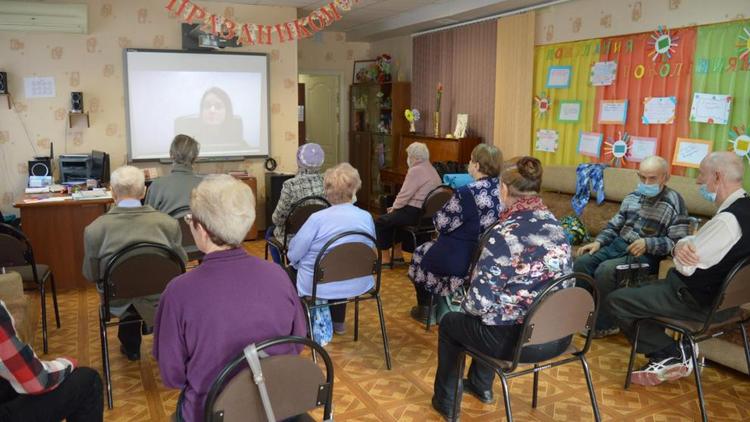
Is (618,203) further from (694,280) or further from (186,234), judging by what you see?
(186,234)

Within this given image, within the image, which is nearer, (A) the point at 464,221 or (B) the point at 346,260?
(B) the point at 346,260

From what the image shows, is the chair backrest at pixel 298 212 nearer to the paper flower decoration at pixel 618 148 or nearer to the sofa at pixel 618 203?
the sofa at pixel 618 203

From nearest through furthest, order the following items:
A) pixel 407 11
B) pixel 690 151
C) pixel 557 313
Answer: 1. pixel 557 313
2. pixel 690 151
3. pixel 407 11

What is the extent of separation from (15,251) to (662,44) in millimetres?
4700

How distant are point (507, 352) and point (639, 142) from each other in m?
3.10

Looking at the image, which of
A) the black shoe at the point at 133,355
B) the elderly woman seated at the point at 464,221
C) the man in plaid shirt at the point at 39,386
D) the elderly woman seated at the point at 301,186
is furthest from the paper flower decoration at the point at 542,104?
the man in plaid shirt at the point at 39,386

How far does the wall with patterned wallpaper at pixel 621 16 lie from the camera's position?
13.5 ft

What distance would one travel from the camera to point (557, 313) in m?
2.20

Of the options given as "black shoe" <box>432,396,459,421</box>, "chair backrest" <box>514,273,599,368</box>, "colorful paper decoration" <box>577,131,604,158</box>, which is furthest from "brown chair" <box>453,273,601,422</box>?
"colorful paper decoration" <box>577,131,604,158</box>

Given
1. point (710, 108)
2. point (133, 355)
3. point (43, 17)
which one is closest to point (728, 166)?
point (710, 108)

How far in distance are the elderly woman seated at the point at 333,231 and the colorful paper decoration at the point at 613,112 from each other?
2798mm

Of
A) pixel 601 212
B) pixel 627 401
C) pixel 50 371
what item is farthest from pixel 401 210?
pixel 50 371

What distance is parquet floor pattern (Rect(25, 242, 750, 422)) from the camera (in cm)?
276

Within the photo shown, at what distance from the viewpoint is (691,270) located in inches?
106
